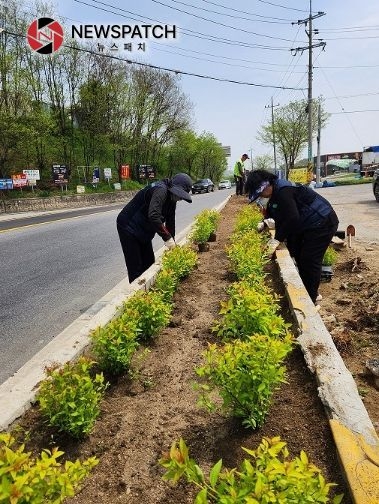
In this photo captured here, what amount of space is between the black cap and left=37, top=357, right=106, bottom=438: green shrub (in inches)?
106

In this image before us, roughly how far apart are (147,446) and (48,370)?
2.25 feet

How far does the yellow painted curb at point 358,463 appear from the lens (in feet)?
5.10

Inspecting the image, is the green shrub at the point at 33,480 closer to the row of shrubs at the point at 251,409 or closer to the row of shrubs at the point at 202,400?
the row of shrubs at the point at 202,400

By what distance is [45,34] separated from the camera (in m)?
23.7

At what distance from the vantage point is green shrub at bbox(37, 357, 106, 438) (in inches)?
85.2

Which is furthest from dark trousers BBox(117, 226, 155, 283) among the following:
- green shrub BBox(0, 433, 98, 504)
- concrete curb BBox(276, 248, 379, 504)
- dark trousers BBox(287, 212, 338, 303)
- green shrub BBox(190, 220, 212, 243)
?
green shrub BBox(0, 433, 98, 504)

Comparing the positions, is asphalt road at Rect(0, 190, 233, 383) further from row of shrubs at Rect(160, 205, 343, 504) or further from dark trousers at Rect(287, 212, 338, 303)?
dark trousers at Rect(287, 212, 338, 303)

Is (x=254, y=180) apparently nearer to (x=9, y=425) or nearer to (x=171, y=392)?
(x=171, y=392)

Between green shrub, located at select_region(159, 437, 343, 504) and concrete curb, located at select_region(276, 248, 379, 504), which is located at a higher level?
green shrub, located at select_region(159, 437, 343, 504)

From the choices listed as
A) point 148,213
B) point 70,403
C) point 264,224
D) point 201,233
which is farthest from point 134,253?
point 264,224

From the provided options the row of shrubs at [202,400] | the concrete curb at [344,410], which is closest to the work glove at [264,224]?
the row of shrubs at [202,400]

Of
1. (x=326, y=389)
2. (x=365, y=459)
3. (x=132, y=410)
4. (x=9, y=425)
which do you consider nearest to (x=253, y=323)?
(x=326, y=389)

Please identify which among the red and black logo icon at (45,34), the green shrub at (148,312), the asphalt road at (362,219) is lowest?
the asphalt road at (362,219)

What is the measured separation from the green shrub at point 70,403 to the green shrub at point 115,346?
500 mm
